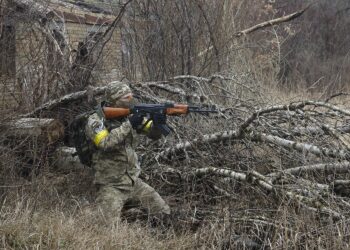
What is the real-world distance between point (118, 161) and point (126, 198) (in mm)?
383

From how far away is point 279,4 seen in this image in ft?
96.7

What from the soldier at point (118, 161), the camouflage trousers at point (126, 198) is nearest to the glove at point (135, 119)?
the soldier at point (118, 161)

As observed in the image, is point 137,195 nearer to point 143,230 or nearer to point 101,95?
point 143,230

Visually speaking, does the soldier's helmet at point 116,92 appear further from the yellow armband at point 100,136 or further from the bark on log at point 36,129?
the bark on log at point 36,129

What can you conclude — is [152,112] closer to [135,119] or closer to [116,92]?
[135,119]

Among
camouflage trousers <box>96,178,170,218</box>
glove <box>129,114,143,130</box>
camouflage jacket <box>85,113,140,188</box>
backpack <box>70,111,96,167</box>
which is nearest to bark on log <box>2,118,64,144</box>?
backpack <box>70,111,96,167</box>

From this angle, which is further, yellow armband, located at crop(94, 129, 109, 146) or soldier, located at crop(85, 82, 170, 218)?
soldier, located at crop(85, 82, 170, 218)

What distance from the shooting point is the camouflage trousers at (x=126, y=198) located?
5.54m

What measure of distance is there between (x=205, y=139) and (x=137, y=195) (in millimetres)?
1069

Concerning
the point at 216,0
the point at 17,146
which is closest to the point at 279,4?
the point at 216,0

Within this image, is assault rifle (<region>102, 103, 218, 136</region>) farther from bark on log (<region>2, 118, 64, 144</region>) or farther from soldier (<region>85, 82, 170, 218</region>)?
bark on log (<region>2, 118, 64, 144</region>)

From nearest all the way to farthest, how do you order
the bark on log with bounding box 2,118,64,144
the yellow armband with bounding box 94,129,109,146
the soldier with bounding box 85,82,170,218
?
the yellow armband with bounding box 94,129,109,146, the soldier with bounding box 85,82,170,218, the bark on log with bounding box 2,118,64,144

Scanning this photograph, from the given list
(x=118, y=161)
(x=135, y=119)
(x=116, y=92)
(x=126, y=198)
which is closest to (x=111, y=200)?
(x=126, y=198)

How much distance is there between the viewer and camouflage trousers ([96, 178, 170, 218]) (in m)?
5.54
